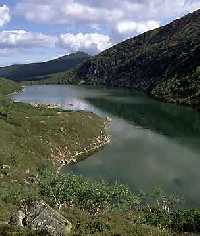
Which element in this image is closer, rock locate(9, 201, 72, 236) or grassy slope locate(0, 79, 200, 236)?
rock locate(9, 201, 72, 236)

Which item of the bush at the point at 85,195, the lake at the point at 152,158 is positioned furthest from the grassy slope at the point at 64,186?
the lake at the point at 152,158

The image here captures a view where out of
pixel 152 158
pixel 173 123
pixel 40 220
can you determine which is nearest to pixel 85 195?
pixel 40 220

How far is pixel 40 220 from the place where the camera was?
32.2 metres

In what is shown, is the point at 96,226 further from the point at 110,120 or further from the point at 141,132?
the point at 110,120

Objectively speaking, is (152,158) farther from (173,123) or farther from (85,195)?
(173,123)

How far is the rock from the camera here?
1194 inches

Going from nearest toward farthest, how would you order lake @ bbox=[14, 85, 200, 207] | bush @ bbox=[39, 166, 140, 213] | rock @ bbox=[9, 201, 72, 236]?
rock @ bbox=[9, 201, 72, 236]
bush @ bbox=[39, 166, 140, 213]
lake @ bbox=[14, 85, 200, 207]

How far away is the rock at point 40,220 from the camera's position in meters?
30.3

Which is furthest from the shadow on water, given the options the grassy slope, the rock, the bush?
the rock

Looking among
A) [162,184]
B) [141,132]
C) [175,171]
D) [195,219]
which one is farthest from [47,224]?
[141,132]

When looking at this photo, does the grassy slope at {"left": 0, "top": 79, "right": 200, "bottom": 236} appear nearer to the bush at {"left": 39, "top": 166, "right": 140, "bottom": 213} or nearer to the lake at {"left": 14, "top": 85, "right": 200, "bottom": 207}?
the bush at {"left": 39, "top": 166, "right": 140, "bottom": 213}

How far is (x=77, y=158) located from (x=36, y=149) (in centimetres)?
1152

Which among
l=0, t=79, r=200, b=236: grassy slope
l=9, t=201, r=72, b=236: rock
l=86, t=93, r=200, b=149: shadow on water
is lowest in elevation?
l=86, t=93, r=200, b=149: shadow on water

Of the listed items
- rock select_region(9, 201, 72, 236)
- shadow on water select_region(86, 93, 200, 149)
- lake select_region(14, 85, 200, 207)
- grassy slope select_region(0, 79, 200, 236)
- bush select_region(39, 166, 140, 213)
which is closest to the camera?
rock select_region(9, 201, 72, 236)
